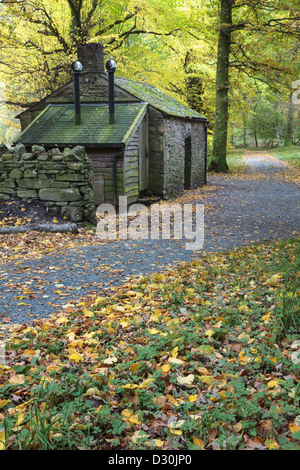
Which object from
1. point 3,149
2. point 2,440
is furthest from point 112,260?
point 3,149

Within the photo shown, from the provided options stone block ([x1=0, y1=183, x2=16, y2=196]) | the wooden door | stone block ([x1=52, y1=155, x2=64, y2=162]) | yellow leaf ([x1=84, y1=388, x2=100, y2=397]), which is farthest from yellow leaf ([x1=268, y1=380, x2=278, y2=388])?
the wooden door

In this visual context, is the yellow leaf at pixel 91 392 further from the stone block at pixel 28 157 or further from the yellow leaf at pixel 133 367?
the stone block at pixel 28 157

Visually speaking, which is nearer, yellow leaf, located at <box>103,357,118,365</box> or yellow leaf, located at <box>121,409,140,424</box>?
yellow leaf, located at <box>121,409,140,424</box>

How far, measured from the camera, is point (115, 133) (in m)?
13.4

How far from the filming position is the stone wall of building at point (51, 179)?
33.8 feet

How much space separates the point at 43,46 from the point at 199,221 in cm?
1358

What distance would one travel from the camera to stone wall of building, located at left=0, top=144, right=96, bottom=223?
405 inches

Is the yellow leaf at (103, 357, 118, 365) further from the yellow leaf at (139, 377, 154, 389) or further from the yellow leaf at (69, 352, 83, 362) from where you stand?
→ the yellow leaf at (139, 377, 154, 389)

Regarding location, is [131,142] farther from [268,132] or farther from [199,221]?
[268,132]

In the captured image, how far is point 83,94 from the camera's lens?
15320 millimetres

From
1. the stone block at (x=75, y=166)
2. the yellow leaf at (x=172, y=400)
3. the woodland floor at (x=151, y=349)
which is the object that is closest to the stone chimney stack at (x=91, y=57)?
the stone block at (x=75, y=166)

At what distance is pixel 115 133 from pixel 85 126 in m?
1.45

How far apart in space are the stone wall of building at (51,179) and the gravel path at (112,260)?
7.07 feet
